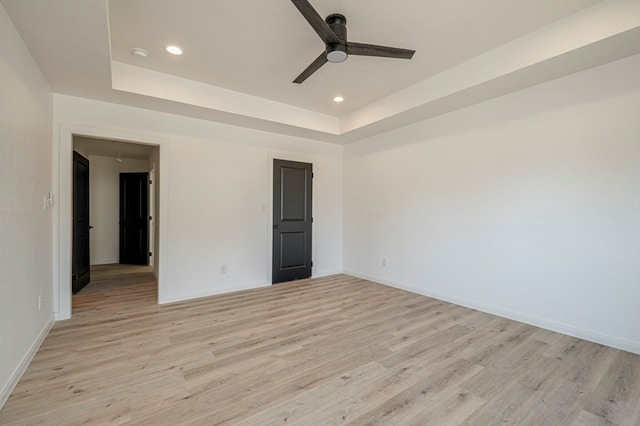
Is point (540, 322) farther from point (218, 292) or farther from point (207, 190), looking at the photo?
point (207, 190)

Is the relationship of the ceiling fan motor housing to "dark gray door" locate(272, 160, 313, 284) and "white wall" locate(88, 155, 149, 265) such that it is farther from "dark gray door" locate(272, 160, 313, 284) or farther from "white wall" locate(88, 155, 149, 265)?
"white wall" locate(88, 155, 149, 265)

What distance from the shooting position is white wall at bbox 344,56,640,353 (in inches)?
102

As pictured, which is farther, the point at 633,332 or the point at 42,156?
the point at 42,156

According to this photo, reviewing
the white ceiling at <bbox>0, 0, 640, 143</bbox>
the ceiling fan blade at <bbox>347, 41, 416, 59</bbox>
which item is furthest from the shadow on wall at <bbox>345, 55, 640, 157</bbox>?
the ceiling fan blade at <bbox>347, 41, 416, 59</bbox>

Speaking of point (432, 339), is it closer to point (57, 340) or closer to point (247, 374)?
point (247, 374)

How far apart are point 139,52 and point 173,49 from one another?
1.16 feet

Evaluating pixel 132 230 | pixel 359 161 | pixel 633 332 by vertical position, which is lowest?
pixel 633 332

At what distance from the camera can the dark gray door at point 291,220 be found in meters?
4.83

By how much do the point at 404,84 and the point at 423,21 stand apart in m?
1.20

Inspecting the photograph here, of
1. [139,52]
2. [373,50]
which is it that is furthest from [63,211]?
[373,50]

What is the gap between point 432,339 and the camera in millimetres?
2748

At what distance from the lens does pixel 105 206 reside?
22.5 ft

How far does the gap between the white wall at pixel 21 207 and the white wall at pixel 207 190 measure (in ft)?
2.86

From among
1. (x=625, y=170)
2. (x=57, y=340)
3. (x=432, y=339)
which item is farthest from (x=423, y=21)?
(x=57, y=340)
